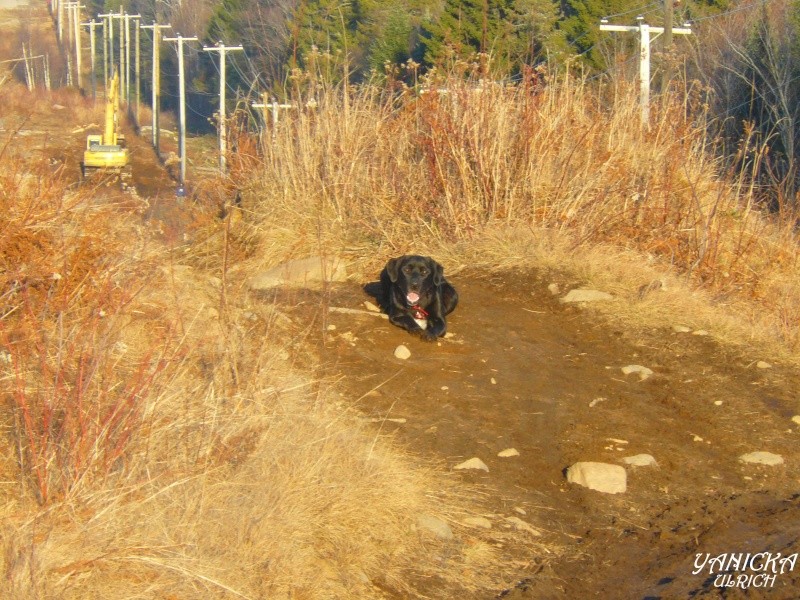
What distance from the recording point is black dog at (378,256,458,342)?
6648 millimetres

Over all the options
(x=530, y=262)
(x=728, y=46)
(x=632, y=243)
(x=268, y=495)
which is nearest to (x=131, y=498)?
(x=268, y=495)

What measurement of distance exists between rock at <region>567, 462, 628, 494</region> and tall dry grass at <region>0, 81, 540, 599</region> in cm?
63

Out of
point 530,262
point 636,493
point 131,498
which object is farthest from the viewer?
point 530,262

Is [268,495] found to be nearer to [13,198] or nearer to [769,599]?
[769,599]

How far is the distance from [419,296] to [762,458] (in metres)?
2.53

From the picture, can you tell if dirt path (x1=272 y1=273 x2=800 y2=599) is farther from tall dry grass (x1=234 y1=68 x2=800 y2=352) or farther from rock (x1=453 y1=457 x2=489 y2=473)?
tall dry grass (x1=234 y1=68 x2=800 y2=352)

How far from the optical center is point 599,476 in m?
4.66

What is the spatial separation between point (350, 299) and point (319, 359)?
141cm

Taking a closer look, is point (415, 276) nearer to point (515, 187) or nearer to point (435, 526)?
point (515, 187)

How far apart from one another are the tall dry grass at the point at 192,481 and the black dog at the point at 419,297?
58.3 inches

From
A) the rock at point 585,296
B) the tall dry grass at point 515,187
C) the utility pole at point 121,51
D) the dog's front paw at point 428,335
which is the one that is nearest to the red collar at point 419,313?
the dog's front paw at point 428,335

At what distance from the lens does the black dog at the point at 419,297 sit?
21.8 feet

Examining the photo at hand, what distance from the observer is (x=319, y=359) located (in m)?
6.05

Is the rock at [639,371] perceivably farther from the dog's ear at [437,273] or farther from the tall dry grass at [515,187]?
the tall dry grass at [515,187]
